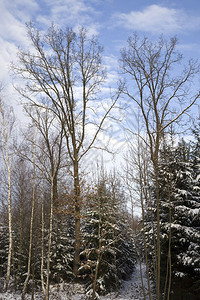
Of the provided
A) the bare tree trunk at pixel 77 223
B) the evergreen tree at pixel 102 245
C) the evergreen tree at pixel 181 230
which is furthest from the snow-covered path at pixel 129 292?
the evergreen tree at pixel 181 230

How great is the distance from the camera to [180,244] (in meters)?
9.95

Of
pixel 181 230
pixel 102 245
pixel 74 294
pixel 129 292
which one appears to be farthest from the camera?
pixel 129 292

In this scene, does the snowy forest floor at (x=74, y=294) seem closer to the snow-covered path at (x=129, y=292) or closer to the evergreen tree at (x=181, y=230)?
the snow-covered path at (x=129, y=292)

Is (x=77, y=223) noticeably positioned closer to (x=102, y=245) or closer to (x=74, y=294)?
(x=102, y=245)

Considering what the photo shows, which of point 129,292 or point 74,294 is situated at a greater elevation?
point 74,294

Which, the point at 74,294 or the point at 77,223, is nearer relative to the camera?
the point at 74,294

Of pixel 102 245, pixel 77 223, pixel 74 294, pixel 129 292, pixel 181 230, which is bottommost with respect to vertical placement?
pixel 129 292

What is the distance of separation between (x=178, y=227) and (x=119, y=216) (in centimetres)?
551

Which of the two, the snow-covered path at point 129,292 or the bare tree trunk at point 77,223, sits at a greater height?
the bare tree trunk at point 77,223

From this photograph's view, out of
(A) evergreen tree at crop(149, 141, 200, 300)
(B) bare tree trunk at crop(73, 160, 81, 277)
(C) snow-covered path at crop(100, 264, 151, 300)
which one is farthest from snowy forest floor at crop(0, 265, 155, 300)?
(A) evergreen tree at crop(149, 141, 200, 300)

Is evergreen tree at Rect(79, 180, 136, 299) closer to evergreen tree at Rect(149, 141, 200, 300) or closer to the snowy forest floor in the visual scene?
the snowy forest floor

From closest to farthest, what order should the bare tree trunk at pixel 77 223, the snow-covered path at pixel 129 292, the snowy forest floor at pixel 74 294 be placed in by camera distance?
the snowy forest floor at pixel 74 294, the snow-covered path at pixel 129 292, the bare tree trunk at pixel 77 223

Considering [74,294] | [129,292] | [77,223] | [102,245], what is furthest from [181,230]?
[74,294]

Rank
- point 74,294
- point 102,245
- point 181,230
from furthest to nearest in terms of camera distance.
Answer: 1. point 102,245
2. point 74,294
3. point 181,230
